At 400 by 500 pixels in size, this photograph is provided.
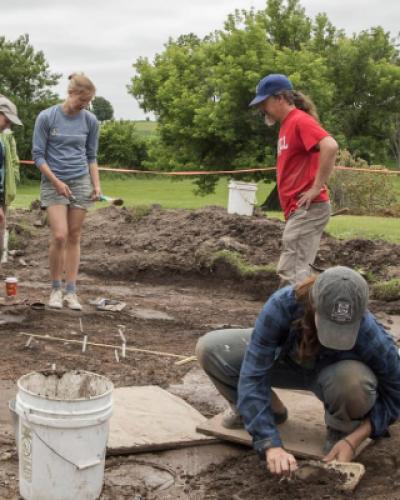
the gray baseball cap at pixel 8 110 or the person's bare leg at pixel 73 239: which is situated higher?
the gray baseball cap at pixel 8 110

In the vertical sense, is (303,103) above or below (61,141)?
above

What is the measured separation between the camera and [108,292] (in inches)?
316

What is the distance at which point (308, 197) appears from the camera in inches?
219

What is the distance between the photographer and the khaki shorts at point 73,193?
6.34 m

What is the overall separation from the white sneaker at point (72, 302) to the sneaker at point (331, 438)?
3295mm

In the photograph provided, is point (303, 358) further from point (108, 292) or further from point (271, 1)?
point (271, 1)

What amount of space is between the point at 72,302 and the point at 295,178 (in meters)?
2.25

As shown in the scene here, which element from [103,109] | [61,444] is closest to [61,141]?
[61,444]

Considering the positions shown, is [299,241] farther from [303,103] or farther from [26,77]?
[26,77]

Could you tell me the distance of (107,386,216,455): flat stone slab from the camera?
152 inches

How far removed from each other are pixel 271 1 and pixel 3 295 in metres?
23.4

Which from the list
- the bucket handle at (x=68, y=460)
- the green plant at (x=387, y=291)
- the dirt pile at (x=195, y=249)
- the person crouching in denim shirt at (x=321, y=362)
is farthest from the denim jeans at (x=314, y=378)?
the dirt pile at (x=195, y=249)

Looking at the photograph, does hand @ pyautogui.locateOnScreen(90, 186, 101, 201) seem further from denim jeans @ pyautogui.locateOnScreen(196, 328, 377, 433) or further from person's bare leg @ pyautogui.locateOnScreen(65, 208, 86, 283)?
denim jeans @ pyautogui.locateOnScreen(196, 328, 377, 433)

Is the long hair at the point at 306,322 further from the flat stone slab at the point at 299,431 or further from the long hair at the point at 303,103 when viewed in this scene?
the long hair at the point at 303,103
